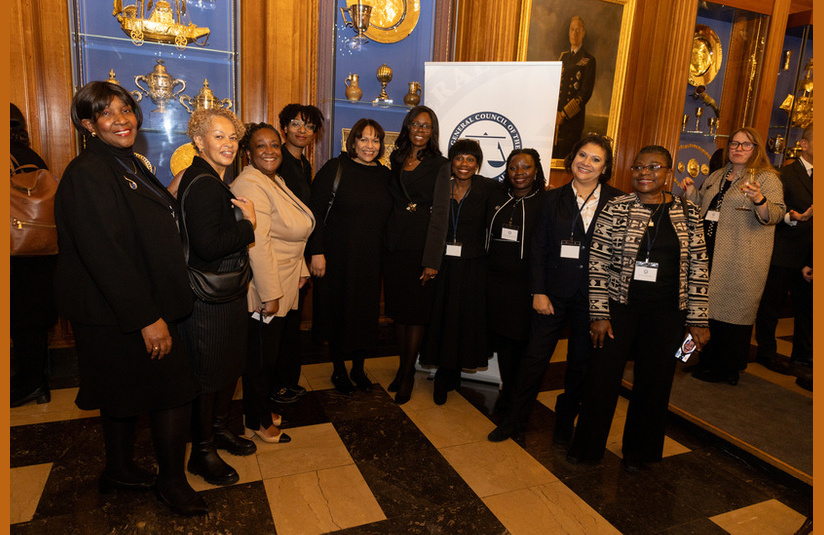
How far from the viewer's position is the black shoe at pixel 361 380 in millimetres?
3523

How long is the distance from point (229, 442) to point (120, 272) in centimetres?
125

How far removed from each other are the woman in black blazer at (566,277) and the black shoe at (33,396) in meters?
2.66

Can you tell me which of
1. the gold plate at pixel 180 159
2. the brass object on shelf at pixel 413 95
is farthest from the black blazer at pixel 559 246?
the gold plate at pixel 180 159

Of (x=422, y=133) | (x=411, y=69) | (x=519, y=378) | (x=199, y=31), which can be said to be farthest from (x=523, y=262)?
(x=199, y=31)

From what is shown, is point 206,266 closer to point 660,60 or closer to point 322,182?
point 322,182

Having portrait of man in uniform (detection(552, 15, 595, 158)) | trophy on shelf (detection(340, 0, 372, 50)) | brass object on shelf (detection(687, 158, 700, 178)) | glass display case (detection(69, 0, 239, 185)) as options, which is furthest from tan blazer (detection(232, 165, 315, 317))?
brass object on shelf (detection(687, 158, 700, 178))

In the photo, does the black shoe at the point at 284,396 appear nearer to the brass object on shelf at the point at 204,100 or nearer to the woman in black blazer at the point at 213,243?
the woman in black blazer at the point at 213,243

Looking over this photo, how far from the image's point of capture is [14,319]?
293 centimetres

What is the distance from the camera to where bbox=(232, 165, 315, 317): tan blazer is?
7.66 feet

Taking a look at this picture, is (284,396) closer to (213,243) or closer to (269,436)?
(269,436)

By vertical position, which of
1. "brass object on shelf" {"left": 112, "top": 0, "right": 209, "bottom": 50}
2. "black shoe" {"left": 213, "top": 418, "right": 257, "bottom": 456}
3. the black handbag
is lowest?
"black shoe" {"left": 213, "top": 418, "right": 257, "bottom": 456}

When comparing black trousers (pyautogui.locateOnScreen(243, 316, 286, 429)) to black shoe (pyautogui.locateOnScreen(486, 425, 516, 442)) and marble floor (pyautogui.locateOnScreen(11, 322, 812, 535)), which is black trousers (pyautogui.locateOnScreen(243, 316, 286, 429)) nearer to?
marble floor (pyautogui.locateOnScreen(11, 322, 812, 535))

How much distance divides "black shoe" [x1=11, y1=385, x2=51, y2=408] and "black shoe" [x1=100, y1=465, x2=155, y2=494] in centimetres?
119

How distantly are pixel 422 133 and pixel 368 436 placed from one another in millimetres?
1824
